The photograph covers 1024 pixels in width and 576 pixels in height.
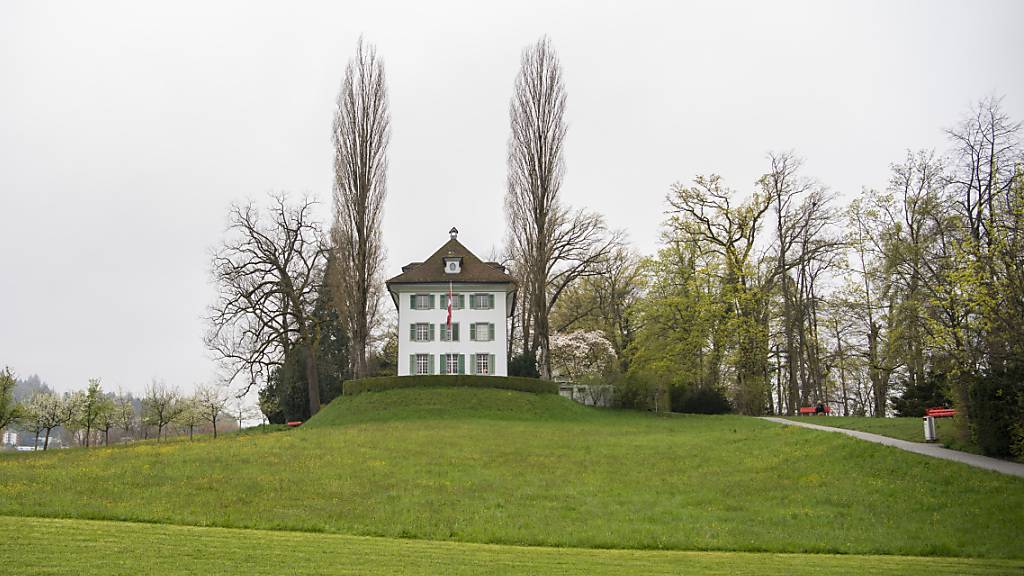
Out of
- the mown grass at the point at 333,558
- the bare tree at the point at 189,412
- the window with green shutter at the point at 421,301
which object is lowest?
the mown grass at the point at 333,558

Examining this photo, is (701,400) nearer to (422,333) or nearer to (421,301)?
(422,333)

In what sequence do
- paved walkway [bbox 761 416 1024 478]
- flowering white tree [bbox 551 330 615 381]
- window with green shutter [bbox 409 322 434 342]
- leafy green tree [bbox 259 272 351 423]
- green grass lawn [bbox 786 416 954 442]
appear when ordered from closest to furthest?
paved walkway [bbox 761 416 1024 478] < green grass lawn [bbox 786 416 954 442] < window with green shutter [bbox 409 322 434 342] < leafy green tree [bbox 259 272 351 423] < flowering white tree [bbox 551 330 615 381]

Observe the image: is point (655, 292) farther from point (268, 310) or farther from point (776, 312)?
point (268, 310)

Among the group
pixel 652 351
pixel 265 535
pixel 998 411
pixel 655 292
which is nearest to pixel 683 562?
pixel 265 535

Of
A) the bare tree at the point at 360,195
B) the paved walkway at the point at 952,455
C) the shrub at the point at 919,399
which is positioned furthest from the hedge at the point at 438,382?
the paved walkway at the point at 952,455

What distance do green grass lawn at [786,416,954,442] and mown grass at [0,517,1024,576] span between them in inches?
509

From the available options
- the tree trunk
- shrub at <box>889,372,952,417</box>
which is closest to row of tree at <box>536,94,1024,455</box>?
shrub at <box>889,372,952,417</box>

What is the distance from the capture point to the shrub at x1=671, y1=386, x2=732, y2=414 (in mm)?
46531

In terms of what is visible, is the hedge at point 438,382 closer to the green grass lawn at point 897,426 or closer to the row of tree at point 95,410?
the row of tree at point 95,410

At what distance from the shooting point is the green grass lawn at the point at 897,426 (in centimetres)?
2452

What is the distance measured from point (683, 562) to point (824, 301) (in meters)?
35.1

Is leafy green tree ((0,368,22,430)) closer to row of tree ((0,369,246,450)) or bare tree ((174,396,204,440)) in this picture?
row of tree ((0,369,246,450))

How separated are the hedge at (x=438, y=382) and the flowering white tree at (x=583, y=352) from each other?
24.8ft

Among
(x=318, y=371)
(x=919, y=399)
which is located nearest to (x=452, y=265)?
→ (x=318, y=371)
